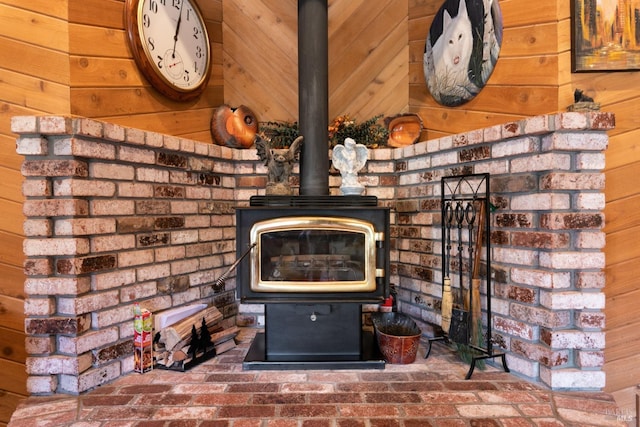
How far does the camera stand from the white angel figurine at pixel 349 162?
213 cm

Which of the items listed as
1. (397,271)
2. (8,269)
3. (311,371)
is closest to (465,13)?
(397,271)

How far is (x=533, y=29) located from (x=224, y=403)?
7.01 feet

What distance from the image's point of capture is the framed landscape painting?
1.73 meters

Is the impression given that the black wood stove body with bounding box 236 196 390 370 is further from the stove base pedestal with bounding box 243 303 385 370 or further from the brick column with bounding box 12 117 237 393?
the brick column with bounding box 12 117 237 393

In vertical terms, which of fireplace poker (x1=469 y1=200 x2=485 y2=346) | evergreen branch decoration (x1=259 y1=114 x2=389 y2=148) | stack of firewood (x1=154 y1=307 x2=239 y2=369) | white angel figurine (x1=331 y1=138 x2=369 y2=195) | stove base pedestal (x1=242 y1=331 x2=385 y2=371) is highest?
evergreen branch decoration (x1=259 y1=114 x2=389 y2=148)

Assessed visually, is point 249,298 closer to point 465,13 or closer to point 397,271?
point 397,271

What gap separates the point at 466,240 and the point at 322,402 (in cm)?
110

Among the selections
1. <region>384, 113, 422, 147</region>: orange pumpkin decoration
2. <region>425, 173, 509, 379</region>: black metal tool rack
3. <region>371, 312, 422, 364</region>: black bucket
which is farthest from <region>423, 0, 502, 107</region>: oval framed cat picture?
<region>371, 312, 422, 364</region>: black bucket

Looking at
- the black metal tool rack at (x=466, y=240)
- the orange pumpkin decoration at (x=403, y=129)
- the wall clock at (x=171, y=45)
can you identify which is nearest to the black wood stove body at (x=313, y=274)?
the black metal tool rack at (x=466, y=240)

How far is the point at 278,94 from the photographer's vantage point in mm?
2594

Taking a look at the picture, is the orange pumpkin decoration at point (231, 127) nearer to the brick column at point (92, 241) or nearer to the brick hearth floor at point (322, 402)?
the brick column at point (92, 241)

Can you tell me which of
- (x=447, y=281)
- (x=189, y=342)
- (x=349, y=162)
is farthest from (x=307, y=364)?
(x=349, y=162)

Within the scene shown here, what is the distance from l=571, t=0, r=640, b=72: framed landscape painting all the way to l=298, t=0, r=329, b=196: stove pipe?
119cm

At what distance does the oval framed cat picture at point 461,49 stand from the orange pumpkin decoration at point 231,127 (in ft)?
3.84
